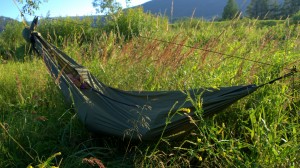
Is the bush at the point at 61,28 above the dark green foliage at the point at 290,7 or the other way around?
the other way around

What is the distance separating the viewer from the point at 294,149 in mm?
1619

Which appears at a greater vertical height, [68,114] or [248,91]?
[248,91]

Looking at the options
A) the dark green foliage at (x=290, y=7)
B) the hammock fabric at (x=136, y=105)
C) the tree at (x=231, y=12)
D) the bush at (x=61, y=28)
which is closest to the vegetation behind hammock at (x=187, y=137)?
the hammock fabric at (x=136, y=105)

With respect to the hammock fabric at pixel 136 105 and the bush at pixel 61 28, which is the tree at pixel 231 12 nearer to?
the hammock fabric at pixel 136 105

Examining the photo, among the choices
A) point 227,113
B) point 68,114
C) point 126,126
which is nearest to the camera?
point 126,126

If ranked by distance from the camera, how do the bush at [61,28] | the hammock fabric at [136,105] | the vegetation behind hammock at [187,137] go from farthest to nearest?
the bush at [61,28], the hammock fabric at [136,105], the vegetation behind hammock at [187,137]

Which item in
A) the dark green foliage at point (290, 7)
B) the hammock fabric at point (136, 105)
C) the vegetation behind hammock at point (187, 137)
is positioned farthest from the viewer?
the dark green foliage at point (290, 7)

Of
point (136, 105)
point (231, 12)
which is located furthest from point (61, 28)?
point (136, 105)

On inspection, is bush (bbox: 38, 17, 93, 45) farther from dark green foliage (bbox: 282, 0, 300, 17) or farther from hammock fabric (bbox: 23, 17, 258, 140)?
dark green foliage (bbox: 282, 0, 300, 17)

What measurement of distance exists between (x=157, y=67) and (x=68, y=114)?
2.87 ft

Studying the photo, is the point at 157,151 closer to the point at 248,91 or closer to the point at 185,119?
the point at 185,119

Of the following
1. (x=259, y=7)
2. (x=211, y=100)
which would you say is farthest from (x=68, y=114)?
(x=259, y=7)

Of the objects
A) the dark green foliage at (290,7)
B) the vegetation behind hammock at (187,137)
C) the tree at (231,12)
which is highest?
the dark green foliage at (290,7)

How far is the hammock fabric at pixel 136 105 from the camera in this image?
74.5 inches
